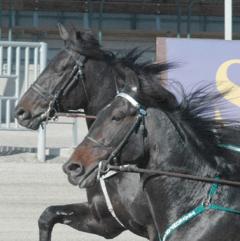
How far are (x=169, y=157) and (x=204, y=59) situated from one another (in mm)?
3450

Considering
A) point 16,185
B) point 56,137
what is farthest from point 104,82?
point 56,137

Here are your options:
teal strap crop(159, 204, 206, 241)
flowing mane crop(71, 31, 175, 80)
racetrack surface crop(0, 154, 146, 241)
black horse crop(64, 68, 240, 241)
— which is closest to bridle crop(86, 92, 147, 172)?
black horse crop(64, 68, 240, 241)

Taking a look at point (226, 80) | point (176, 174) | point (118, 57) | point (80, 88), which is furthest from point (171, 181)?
point (226, 80)

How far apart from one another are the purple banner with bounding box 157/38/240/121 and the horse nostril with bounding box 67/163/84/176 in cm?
332

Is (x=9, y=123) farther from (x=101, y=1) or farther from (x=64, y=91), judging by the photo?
(x=101, y=1)

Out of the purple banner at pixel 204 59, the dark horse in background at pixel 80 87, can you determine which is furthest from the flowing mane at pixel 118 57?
the purple banner at pixel 204 59

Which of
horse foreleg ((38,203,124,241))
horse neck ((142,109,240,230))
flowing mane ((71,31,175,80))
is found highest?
flowing mane ((71,31,175,80))

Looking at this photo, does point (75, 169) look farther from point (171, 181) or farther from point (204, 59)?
point (204, 59)

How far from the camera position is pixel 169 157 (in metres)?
3.85

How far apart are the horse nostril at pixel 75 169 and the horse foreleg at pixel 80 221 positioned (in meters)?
1.71

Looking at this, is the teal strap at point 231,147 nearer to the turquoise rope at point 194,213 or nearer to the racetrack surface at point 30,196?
the turquoise rope at point 194,213

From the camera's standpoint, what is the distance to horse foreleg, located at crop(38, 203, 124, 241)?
5355mm

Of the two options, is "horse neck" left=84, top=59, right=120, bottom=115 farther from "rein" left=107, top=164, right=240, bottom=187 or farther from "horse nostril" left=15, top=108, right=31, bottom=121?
"rein" left=107, top=164, right=240, bottom=187

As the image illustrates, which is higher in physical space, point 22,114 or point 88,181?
point 22,114
